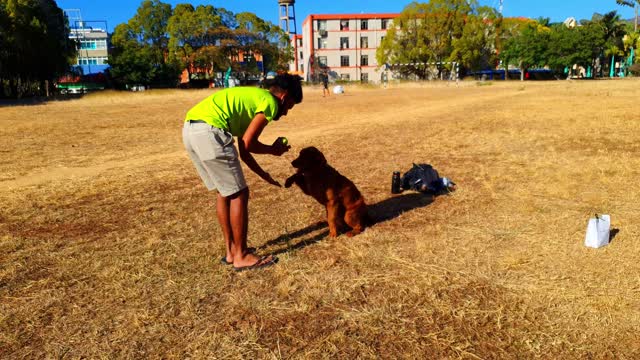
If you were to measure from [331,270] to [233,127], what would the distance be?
1354 millimetres

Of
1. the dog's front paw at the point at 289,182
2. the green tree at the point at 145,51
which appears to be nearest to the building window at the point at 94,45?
the green tree at the point at 145,51

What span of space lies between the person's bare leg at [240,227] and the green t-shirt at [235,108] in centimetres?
51

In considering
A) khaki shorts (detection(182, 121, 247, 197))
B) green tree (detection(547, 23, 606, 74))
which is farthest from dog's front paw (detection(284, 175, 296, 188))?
green tree (detection(547, 23, 606, 74))

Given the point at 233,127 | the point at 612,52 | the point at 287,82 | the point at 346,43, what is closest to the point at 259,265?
the point at 233,127

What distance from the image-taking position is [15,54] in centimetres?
3338

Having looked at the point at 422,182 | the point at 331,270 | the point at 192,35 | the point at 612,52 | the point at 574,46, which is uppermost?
the point at 192,35

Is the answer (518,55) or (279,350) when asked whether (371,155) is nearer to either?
(279,350)

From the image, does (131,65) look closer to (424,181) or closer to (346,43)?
(346,43)

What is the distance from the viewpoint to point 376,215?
486 centimetres

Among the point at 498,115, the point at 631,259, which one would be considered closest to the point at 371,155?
the point at 631,259

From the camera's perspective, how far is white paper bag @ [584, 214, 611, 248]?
3.70m

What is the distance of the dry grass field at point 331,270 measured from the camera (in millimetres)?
2584

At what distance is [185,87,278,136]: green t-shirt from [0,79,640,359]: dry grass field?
1210 mm

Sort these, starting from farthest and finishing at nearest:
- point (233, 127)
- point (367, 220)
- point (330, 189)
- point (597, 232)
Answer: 1. point (367, 220)
2. point (330, 189)
3. point (597, 232)
4. point (233, 127)
